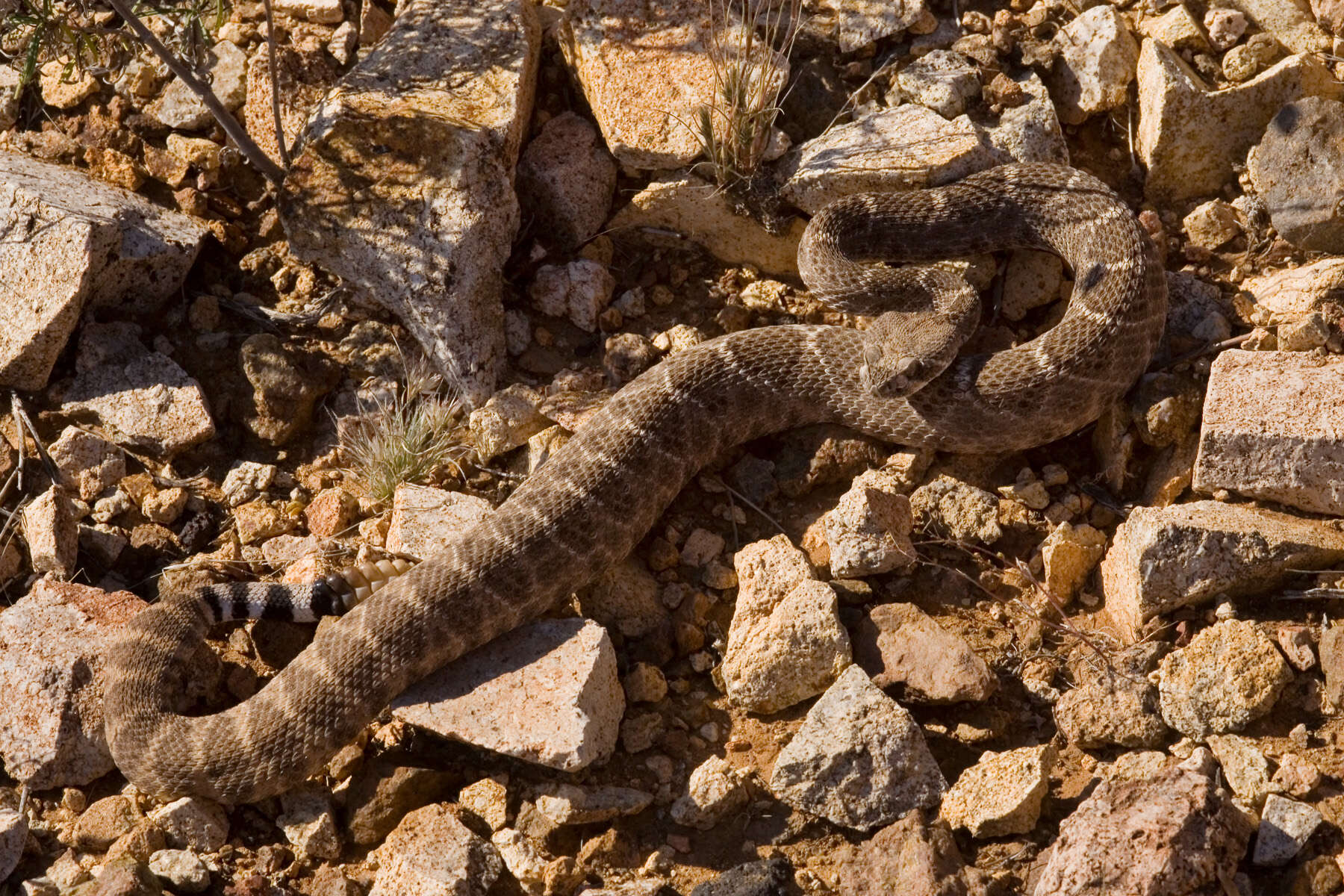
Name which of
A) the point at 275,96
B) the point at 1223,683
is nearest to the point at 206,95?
the point at 275,96

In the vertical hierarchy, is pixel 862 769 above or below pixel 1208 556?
below

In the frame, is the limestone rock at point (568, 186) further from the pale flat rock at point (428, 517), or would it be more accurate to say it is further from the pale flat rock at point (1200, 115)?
the pale flat rock at point (1200, 115)

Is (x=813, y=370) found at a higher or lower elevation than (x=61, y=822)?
higher

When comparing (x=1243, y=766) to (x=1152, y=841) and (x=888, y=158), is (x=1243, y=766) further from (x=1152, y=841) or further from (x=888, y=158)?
(x=888, y=158)

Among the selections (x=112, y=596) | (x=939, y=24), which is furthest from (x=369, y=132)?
(x=939, y=24)

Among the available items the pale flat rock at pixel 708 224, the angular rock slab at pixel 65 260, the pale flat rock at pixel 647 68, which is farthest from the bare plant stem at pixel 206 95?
the pale flat rock at pixel 708 224

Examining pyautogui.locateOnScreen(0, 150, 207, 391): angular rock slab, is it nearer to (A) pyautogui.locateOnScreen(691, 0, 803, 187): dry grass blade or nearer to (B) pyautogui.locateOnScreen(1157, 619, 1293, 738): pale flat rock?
(A) pyautogui.locateOnScreen(691, 0, 803, 187): dry grass blade

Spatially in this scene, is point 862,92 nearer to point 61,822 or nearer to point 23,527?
point 23,527
